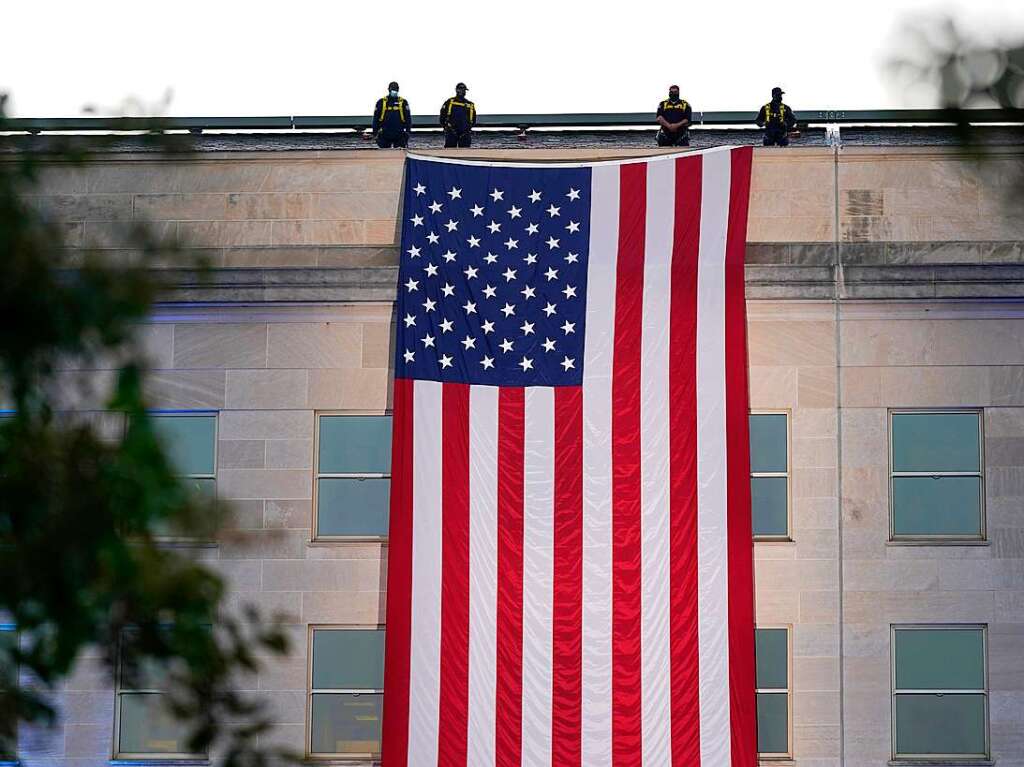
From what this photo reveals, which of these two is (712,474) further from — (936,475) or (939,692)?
(939,692)

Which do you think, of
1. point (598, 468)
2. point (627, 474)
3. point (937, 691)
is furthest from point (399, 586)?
point (937, 691)

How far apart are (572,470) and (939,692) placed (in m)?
6.15

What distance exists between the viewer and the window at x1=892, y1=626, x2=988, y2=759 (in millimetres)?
24016

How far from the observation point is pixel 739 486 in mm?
23891

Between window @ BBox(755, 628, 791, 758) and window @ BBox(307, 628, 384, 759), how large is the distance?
545 centimetres

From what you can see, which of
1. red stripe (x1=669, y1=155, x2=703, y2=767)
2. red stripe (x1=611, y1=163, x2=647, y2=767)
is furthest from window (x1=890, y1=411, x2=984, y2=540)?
red stripe (x1=611, y1=163, x2=647, y2=767)

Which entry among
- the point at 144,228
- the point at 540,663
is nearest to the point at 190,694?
the point at 144,228

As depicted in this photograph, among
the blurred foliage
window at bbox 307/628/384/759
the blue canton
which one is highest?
the blue canton

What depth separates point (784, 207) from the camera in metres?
25.1

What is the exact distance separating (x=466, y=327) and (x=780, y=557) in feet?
18.4

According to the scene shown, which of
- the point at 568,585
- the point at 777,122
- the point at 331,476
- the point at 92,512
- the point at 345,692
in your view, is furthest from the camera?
the point at 777,122

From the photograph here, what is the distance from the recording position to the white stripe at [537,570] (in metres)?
23.4

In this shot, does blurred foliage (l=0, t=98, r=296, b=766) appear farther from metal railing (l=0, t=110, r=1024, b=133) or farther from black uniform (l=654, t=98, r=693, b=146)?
metal railing (l=0, t=110, r=1024, b=133)

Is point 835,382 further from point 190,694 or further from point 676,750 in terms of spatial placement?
point 190,694
